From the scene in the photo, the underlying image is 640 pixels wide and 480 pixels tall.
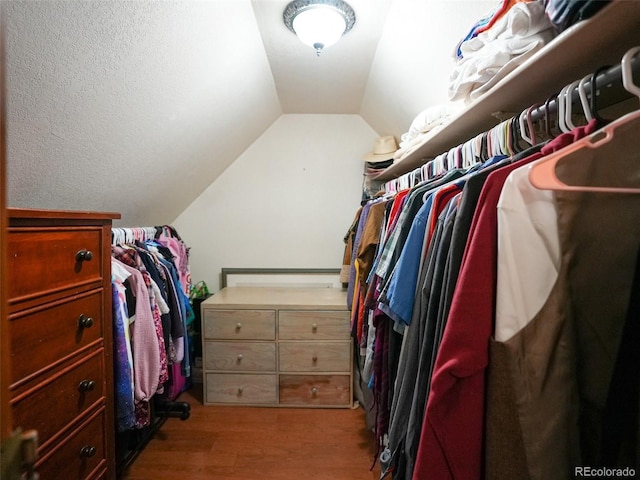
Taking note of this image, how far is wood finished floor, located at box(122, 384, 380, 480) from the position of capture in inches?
54.5

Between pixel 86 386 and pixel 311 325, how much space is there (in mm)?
1149

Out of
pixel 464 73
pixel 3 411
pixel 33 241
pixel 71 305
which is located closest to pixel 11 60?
pixel 33 241

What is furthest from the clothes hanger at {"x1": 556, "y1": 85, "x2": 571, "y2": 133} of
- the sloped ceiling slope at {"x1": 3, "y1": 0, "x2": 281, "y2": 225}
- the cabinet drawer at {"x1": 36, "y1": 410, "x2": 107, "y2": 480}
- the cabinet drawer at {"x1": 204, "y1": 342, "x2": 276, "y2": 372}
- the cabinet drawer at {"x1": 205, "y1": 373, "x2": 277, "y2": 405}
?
the cabinet drawer at {"x1": 205, "y1": 373, "x2": 277, "y2": 405}

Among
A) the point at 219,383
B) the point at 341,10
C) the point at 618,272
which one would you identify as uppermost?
the point at 341,10

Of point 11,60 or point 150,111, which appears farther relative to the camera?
point 150,111

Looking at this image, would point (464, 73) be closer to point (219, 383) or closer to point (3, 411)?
point (3, 411)

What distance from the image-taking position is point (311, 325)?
1831 millimetres

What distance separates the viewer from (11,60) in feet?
2.44

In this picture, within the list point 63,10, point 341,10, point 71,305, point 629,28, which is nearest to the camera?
point 629,28

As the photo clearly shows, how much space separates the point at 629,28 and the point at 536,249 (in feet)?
1.27

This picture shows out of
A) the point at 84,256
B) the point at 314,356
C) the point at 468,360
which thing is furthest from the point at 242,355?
the point at 468,360

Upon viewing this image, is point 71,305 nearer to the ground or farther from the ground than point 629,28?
nearer to the ground

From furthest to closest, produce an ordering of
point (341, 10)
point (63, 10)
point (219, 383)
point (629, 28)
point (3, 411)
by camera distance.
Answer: point (219, 383)
point (341, 10)
point (63, 10)
point (629, 28)
point (3, 411)
